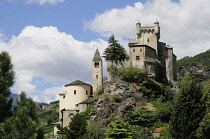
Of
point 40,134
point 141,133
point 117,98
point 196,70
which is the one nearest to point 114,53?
point 117,98

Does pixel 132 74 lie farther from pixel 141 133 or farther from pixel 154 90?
pixel 141 133

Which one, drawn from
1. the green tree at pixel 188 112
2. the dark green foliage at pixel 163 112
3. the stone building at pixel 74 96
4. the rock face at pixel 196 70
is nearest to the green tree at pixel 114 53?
the stone building at pixel 74 96

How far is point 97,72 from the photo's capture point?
80125mm

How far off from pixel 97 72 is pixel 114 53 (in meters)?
6.37

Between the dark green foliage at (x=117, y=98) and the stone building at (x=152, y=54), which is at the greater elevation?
the stone building at (x=152, y=54)

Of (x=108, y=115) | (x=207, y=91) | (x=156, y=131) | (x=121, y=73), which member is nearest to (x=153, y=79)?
(x=121, y=73)

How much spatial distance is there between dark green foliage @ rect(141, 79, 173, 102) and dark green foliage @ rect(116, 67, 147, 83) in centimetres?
151

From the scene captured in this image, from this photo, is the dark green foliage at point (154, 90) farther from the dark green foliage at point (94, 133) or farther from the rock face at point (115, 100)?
the dark green foliage at point (94, 133)

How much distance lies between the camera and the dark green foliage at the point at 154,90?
246ft

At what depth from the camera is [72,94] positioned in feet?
251

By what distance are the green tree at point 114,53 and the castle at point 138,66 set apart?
5.52 ft

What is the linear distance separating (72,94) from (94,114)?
1020 cm

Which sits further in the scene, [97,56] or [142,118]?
[97,56]

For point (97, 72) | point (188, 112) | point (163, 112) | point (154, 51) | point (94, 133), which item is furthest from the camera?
point (154, 51)
